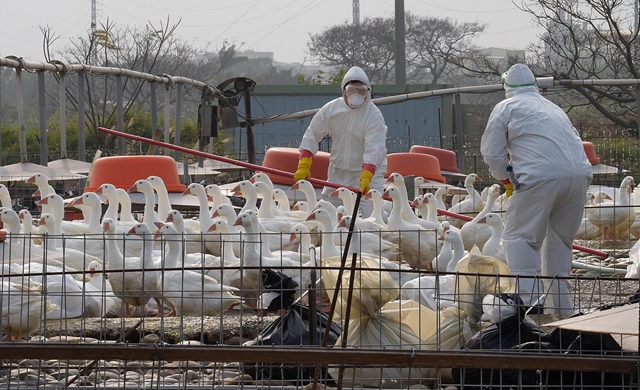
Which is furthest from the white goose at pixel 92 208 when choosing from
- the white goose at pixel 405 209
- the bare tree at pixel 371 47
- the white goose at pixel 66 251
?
the bare tree at pixel 371 47

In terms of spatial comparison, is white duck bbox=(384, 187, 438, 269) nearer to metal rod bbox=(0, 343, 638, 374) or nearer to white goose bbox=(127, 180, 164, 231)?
white goose bbox=(127, 180, 164, 231)

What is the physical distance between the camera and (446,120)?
107ft

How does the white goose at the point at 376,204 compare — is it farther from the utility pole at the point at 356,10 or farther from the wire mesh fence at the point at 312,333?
the utility pole at the point at 356,10

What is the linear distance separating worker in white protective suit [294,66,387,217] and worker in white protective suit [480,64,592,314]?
3473 millimetres

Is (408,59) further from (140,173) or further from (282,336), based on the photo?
(282,336)

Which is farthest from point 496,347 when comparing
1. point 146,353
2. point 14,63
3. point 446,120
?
point 446,120

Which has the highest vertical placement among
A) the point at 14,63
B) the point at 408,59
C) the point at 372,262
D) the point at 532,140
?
the point at 408,59

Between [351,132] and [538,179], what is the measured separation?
174 inches

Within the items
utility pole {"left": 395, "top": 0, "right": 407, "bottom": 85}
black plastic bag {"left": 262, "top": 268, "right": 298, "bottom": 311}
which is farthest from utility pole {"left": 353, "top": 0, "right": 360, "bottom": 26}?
black plastic bag {"left": 262, "top": 268, "right": 298, "bottom": 311}

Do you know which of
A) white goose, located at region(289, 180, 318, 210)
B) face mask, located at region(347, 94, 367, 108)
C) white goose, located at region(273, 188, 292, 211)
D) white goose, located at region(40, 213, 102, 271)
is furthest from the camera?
white goose, located at region(273, 188, 292, 211)

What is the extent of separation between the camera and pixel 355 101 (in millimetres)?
12500

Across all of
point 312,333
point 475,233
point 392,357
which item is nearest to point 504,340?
point 312,333

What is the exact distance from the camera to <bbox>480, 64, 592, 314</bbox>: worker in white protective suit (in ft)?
27.8

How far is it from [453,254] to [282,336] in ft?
11.4
